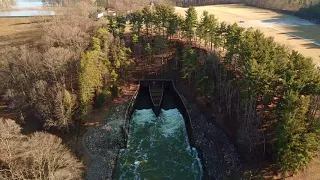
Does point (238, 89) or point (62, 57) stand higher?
point (62, 57)

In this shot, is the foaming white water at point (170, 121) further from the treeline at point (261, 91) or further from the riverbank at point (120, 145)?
the treeline at point (261, 91)

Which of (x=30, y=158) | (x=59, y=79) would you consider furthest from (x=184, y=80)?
(x=30, y=158)

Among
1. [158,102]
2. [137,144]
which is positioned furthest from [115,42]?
[137,144]

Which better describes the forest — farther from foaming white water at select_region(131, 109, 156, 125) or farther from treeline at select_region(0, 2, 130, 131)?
foaming white water at select_region(131, 109, 156, 125)

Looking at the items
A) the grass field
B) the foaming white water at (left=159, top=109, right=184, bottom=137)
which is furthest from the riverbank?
the grass field

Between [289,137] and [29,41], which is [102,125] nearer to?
[289,137]

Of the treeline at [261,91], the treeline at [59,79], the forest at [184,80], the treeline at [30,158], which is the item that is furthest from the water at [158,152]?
the treeline at [59,79]
